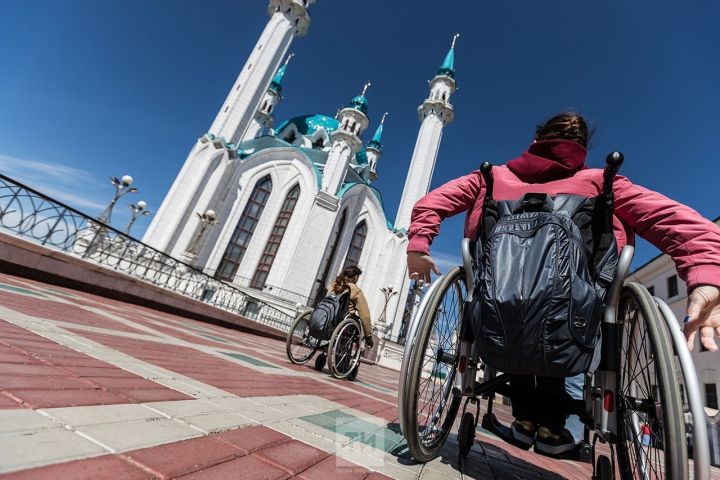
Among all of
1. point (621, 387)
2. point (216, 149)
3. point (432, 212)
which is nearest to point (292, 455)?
point (432, 212)

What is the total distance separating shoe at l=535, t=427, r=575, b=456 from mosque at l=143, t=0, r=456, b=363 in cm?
1759

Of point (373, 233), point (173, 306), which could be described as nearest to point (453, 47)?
point (373, 233)

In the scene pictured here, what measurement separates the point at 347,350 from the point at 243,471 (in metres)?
4.00

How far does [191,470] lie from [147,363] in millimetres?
1415

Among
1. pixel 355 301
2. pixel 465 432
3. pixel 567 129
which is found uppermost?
pixel 567 129

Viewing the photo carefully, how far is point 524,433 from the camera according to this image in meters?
1.64

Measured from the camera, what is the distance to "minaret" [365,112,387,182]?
39469 millimetres

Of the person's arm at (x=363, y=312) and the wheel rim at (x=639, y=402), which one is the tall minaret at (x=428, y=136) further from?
the wheel rim at (x=639, y=402)

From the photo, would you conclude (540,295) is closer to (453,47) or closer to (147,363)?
(147,363)

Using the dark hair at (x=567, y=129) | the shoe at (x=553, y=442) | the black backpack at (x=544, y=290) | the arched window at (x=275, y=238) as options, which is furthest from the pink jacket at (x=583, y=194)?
the arched window at (x=275, y=238)

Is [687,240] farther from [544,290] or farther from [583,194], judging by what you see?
[544,290]

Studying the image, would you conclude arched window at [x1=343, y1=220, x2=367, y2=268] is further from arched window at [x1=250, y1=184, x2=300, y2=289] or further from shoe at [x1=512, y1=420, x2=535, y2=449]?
shoe at [x1=512, y1=420, x2=535, y2=449]

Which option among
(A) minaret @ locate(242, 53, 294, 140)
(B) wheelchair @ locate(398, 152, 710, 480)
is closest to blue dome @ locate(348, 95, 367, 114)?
(A) minaret @ locate(242, 53, 294, 140)

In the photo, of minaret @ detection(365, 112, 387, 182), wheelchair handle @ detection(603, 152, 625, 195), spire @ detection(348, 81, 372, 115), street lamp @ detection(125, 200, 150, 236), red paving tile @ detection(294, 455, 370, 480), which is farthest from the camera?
minaret @ detection(365, 112, 387, 182)
